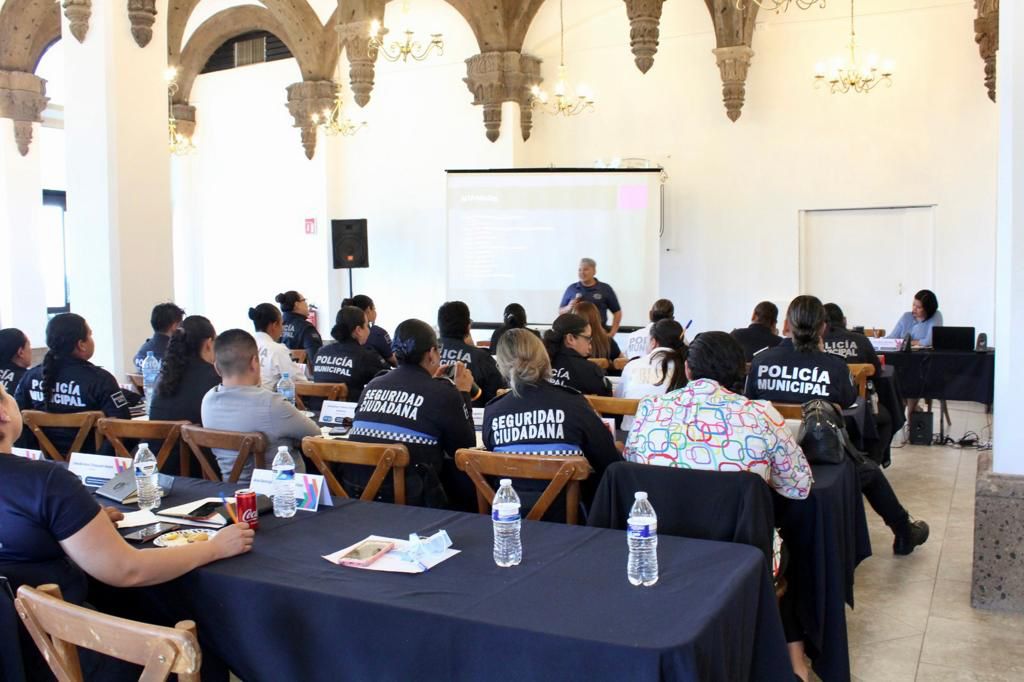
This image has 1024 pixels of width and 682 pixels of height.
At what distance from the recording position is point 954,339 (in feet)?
24.5

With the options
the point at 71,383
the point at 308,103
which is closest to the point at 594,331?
the point at 71,383

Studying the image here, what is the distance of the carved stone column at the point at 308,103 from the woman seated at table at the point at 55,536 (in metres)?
10.2

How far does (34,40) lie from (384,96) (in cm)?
418

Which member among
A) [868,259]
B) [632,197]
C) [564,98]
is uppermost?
[564,98]

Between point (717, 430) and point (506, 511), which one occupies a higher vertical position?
point (717, 430)

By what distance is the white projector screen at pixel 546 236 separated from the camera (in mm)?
10188

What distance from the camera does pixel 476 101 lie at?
11.0m

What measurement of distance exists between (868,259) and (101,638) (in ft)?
30.8

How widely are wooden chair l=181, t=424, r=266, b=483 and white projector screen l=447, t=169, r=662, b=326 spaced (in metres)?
7.14

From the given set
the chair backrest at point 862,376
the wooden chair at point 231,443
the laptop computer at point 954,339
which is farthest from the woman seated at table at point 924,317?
the wooden chair at point 231,443

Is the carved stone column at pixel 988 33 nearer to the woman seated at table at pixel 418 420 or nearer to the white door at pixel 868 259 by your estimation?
the white door at pixel 868 259

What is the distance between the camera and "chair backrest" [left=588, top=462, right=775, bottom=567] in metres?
2.54

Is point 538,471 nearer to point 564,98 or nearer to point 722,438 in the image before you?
point 722,438

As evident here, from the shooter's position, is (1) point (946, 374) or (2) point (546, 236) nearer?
(1) point (946, 374)
